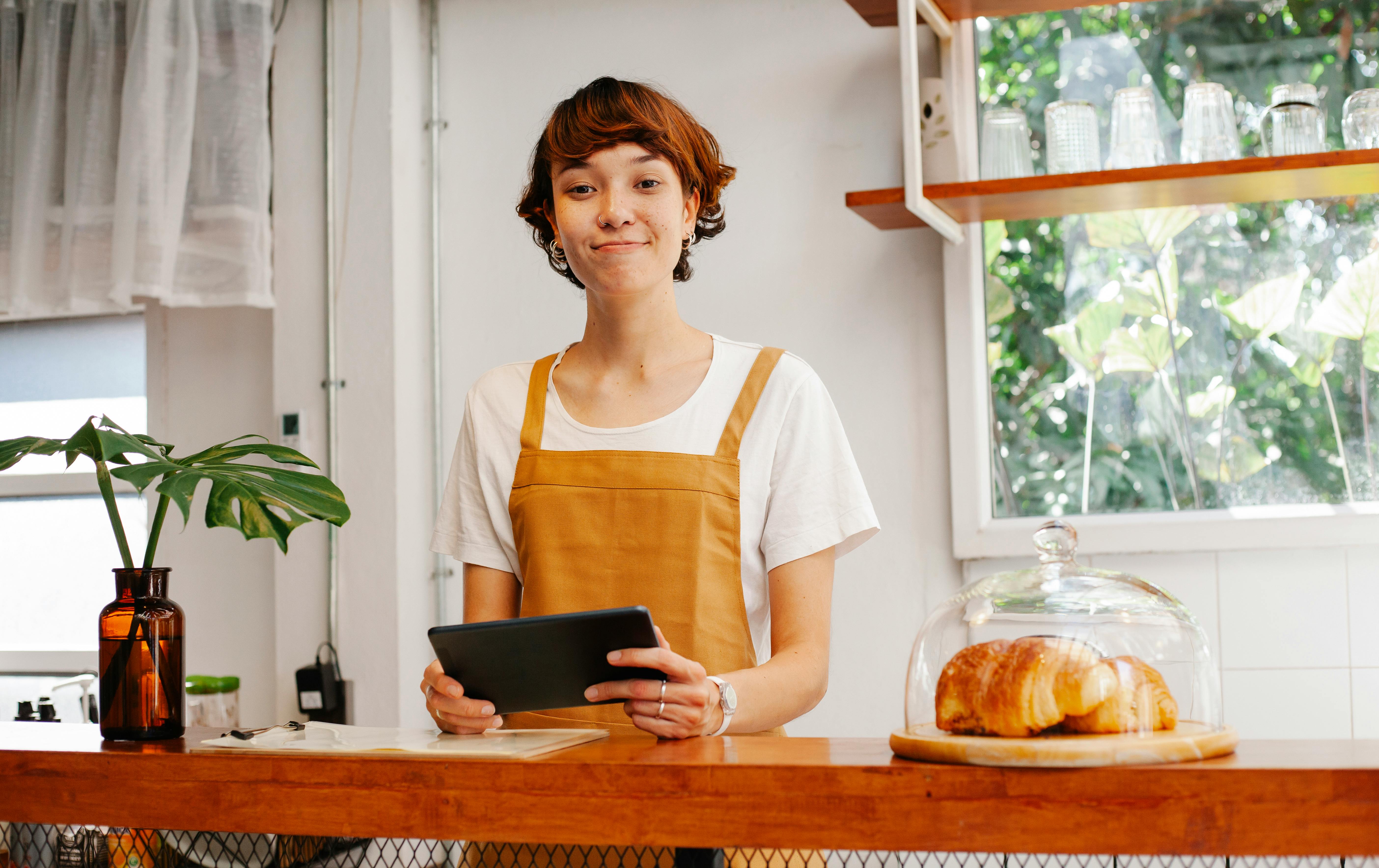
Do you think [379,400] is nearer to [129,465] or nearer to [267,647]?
[267,647]

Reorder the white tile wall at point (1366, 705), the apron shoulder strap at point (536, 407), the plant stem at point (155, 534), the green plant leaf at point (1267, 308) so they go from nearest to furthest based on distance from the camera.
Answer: the plant stem at point (155, 534) → the apron shoulder strap at point (536, 407) → the white tile wall at point (1366, 705) → the green plant leaf at point (1267, 308)

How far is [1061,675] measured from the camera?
81cm

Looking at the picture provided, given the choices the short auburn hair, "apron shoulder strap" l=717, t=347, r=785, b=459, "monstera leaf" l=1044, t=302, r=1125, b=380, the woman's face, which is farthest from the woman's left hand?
"monstera leaf" l=1044, t=302, r=1125, b=380

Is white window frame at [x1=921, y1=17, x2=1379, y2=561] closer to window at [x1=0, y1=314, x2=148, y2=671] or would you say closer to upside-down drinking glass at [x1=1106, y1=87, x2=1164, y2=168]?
upside-down drinking glass at [x1=1106, y1=87, x2=1164, y2=168]

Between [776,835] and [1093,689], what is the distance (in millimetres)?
244

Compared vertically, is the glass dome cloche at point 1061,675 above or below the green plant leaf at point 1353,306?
below

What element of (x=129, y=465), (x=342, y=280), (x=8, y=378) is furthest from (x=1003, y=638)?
(x=8, y=378)

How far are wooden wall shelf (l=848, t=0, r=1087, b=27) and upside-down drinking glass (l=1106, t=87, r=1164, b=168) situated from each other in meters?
0.21

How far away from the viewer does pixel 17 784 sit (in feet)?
3.36

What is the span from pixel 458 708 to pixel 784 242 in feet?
5.09

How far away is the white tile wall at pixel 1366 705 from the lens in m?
2.10

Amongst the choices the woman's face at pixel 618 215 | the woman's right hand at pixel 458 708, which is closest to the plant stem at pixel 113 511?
the woman's right hand at pixel 458 708

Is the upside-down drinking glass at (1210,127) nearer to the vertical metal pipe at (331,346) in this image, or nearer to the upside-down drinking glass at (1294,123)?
the upside-down drinking glass at (1294,123)

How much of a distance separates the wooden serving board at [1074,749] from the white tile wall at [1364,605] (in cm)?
152
